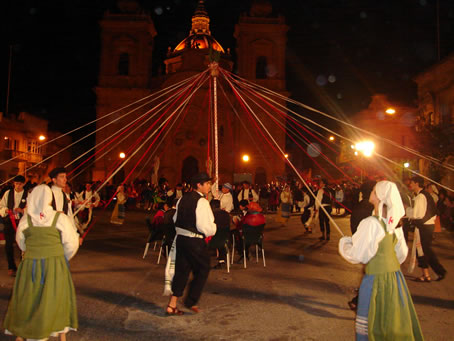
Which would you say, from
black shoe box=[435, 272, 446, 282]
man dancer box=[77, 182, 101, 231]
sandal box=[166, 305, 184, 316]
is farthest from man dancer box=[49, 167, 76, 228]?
man dancer box=[77, 182, 101, 231]

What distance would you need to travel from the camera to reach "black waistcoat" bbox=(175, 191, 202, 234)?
198 inches

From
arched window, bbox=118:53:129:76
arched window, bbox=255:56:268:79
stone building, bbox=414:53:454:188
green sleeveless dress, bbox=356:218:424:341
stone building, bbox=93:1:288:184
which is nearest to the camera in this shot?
green sleeveless dress, bbox=356:218:424:341

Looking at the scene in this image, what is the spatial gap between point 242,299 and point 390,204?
293 cm

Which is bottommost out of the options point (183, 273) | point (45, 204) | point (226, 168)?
point (183, 273)

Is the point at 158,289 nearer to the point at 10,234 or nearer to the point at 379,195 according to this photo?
the point at 10,234

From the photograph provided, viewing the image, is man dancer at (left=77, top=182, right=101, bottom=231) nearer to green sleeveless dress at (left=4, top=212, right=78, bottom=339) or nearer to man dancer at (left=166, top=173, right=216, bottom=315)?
man dancer at (left=166, top=173, right=216, bottom=315)

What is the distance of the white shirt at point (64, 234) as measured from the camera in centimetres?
409

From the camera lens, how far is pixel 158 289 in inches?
249

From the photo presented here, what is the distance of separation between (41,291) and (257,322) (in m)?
2.56

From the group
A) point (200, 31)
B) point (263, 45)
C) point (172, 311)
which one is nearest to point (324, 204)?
point (172, 311)

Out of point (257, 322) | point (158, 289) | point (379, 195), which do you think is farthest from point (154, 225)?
point (379, 195)

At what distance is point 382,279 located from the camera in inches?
144

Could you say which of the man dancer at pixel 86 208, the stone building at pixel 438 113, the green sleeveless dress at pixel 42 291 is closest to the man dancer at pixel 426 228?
the green sleeveless dress at pixel 42 291

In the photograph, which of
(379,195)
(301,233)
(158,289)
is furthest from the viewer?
(301,233)
